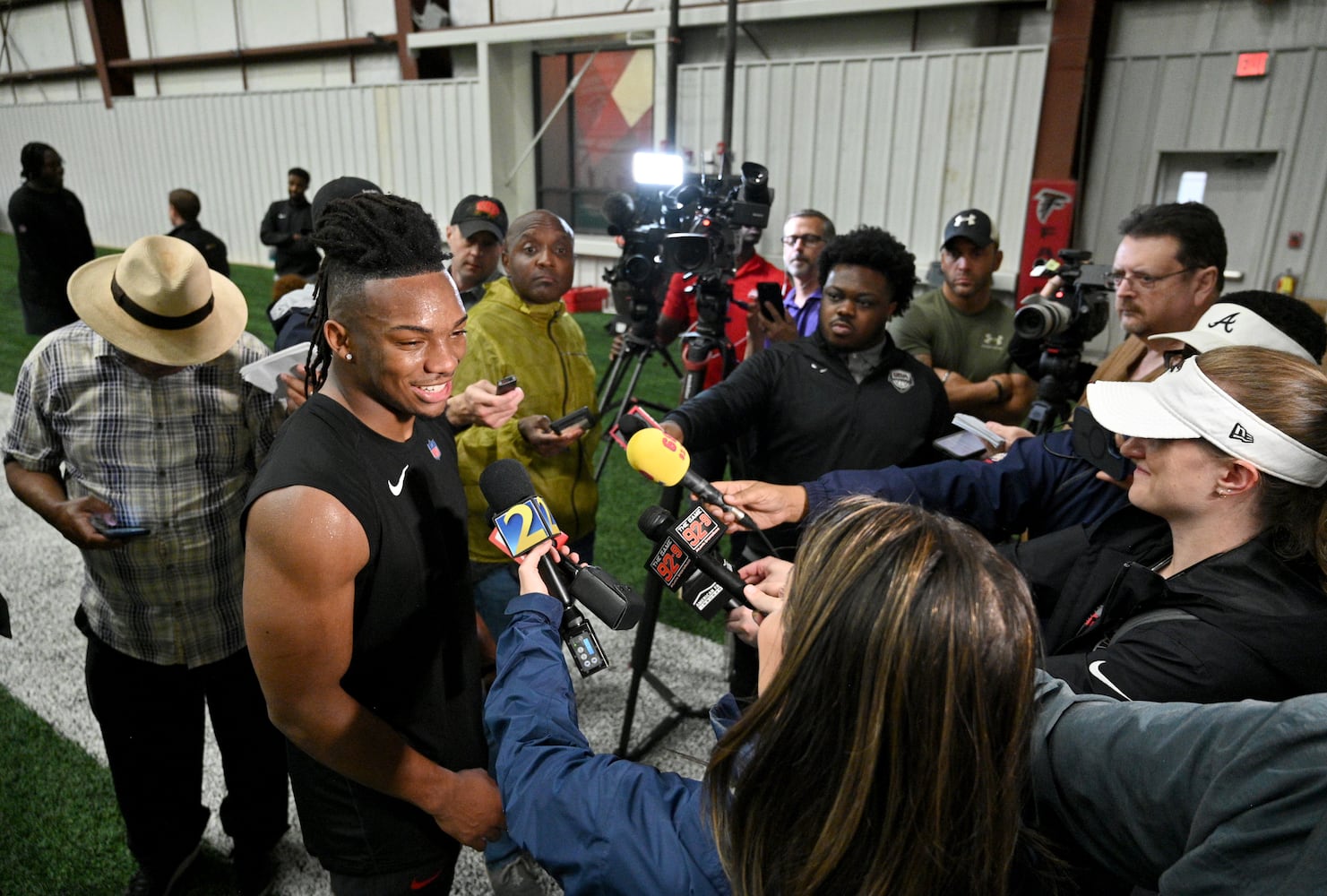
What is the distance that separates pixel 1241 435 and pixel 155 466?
7.29 ft

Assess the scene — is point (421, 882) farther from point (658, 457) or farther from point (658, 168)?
point (658, 168)

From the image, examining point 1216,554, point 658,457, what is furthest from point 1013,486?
point 658,457

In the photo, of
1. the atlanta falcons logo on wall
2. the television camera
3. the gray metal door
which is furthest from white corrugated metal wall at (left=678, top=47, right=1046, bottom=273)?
the television camera

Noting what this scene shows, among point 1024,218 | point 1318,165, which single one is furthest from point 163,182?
point 1318,165

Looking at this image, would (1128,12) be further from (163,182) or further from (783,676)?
(163,182)

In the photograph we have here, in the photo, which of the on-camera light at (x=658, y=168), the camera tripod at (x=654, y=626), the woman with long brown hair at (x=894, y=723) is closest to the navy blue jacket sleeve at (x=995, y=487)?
the camera tripod at (x=654, y=626)

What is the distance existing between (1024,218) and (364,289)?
7.58 meters

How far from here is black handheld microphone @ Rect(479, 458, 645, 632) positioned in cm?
123

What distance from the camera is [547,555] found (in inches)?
52.7

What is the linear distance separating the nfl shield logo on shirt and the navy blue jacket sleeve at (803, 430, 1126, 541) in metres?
0.41

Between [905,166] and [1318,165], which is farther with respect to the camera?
[905,166]

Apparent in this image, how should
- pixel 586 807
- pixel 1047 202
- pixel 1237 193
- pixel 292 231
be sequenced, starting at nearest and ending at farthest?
pixel 586 807 → pixel 1237 193 → pixel 1047 202 → pixel 292 231

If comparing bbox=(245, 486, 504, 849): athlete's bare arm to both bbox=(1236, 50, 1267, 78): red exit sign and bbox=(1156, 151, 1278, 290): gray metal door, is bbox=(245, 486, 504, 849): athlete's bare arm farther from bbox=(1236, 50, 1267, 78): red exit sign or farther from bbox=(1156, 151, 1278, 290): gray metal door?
bbox=(1236, 50, 1267, 78): red exit sign

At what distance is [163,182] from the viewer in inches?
559
